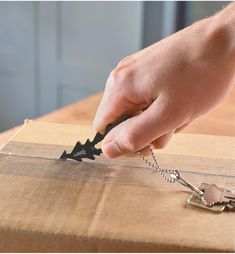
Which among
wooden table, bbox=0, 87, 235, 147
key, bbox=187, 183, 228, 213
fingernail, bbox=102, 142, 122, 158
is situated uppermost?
fingernail, bbox=102, 142, 122, 158

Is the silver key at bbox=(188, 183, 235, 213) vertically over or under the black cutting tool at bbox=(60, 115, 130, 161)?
over

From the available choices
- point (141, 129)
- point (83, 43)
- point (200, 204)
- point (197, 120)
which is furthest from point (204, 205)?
point (83, 43)

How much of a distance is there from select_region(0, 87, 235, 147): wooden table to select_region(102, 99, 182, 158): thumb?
0.31 m

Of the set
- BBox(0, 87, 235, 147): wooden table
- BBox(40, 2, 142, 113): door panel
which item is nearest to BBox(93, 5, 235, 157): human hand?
BBox(0, 87, 235, 147): wooden table

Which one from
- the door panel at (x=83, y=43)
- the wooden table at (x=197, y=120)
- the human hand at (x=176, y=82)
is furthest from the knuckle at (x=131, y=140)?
the door panel at (x=83, y=43)

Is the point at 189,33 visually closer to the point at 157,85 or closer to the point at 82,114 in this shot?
the point at 157,85

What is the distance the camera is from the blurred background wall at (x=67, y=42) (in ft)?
7.81

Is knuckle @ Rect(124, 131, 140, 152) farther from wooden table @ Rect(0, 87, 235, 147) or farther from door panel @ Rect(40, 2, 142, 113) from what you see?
door panel @ Rect(40, 2, 142, 113)

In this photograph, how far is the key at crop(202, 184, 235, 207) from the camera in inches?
22.6

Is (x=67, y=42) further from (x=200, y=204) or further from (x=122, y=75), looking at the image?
(x=200, y=204)

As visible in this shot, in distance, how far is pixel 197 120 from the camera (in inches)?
40.5

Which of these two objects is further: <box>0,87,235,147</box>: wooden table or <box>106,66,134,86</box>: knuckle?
<box>0,87,235,147</box>: wooden table

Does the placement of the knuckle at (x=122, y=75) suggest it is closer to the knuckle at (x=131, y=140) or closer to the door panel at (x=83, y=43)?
the knuckle at (x=131, y=140)

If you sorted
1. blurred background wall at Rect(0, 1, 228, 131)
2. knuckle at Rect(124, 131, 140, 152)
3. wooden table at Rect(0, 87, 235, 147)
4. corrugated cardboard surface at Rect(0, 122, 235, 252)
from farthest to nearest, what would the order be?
blurred background wall at Rect(0, 1, 228, 131), wooden table at Rect(0, 87, 235, 147), knuckle at Rect(124, 131, 140, 152), corrugated cardboard surface at Rect(0, 122, 235, 252)
